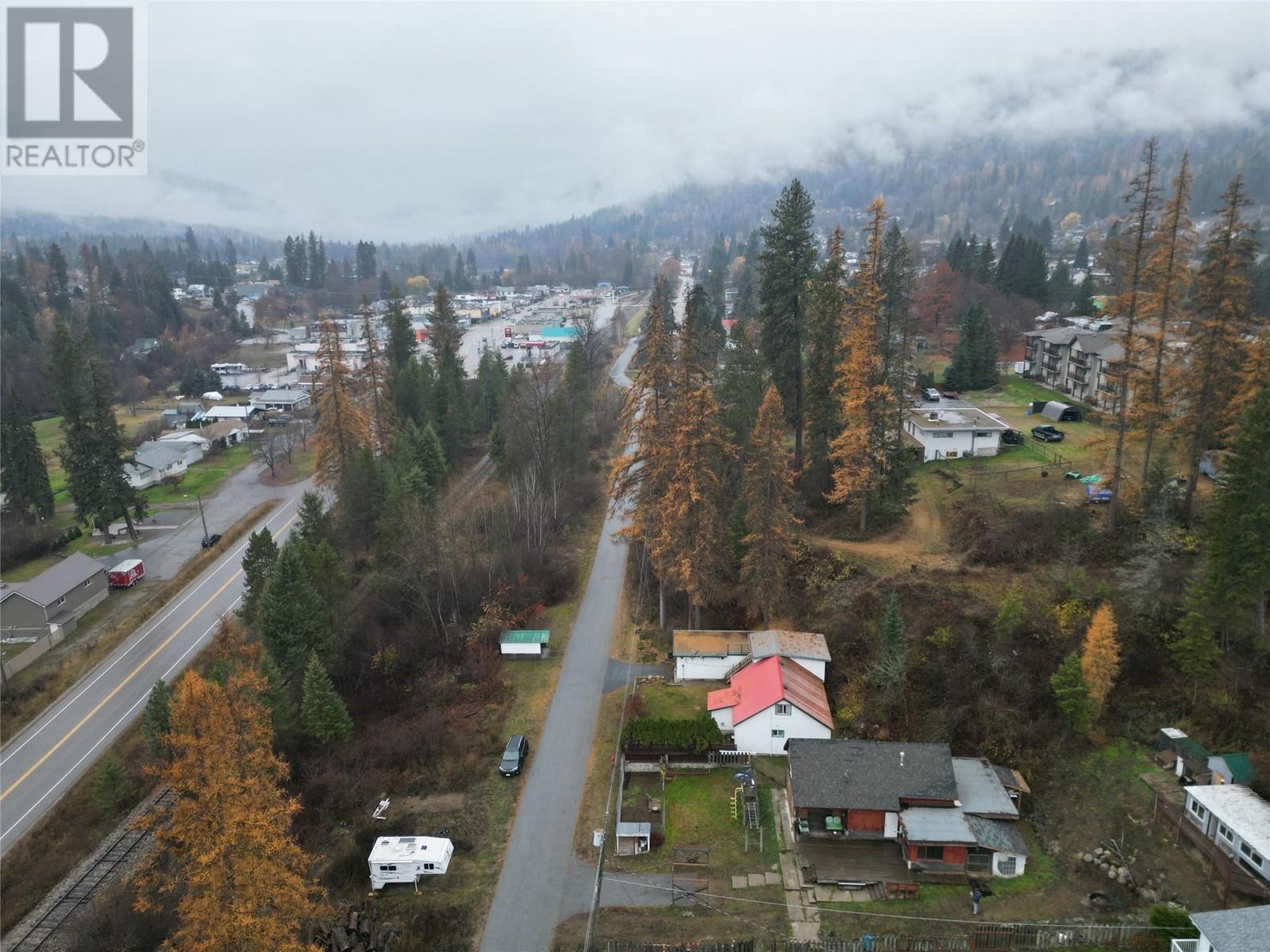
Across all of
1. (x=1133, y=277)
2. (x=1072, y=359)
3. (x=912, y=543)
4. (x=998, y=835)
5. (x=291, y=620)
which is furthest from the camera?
(x=1072, y=359)

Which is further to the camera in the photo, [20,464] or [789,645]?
[20,464]

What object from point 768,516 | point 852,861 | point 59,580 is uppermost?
point 768,516

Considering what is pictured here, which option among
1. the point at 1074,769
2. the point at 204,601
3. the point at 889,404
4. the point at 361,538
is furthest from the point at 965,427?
the point at 204,601

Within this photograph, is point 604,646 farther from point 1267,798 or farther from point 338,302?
point 338,302

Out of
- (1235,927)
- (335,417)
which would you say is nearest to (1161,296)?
(1235,927)

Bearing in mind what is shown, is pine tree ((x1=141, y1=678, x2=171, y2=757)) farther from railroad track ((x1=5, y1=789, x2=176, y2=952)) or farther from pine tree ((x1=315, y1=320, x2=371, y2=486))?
pine tree ((x1=315, y1=320, x2=371, y2=486))

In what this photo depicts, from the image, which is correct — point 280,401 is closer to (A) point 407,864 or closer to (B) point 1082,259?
(A) point 407,864

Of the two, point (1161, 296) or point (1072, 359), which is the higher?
point (1161, 296)
